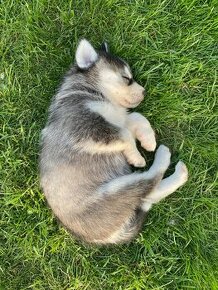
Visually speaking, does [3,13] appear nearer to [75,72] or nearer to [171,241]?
[75,72]

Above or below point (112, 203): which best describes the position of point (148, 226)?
below

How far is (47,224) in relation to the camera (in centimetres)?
543

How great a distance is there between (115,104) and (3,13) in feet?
5.25

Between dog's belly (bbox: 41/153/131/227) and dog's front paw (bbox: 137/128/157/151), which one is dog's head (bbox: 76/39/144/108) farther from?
dog's belly (bbox: 41/153/131/227)

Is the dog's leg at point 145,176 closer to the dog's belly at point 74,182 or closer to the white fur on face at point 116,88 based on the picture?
the dog's belly at point 74,182

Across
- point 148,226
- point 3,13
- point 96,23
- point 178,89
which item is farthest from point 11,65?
point 148,226

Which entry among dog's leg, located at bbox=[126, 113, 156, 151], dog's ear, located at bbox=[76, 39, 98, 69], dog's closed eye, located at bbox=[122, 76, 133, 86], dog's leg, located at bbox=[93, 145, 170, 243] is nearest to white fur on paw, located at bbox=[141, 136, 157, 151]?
dog's leg, located at bbox=[126, 113, 156, 151]

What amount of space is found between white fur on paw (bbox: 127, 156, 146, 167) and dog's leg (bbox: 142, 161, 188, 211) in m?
0.27

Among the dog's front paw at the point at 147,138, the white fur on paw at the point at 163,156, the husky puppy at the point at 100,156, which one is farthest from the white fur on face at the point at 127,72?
the white fur on paw at the point at 163,156

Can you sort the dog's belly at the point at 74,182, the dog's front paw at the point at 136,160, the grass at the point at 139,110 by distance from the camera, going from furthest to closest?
the grass at the point at 139,110 < the dog's front paw at the point at 136,160 < the dog's belly at the point at 74,182

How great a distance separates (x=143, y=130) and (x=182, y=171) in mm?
546

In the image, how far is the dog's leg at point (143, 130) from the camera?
203 inches

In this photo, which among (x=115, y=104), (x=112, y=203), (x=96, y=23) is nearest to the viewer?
(x=112, y=203)

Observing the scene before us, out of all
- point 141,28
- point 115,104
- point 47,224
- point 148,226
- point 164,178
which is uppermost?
point 141,28
